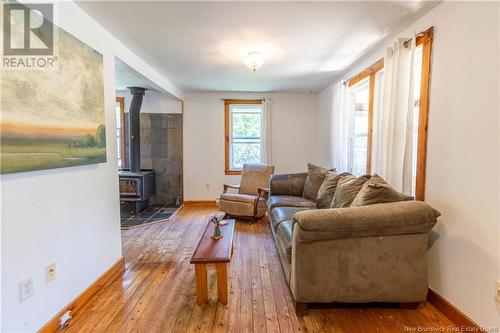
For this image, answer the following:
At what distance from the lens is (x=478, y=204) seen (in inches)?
66.3

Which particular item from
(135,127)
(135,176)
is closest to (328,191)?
(135,176)

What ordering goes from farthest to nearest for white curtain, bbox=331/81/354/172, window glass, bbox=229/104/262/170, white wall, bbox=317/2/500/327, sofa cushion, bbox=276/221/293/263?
window glass, bbox=229/104/262/170 < white curtain, bbox=331/81/354/172 < sofa cushion, bbox=276/221/293/263 < white wall, bbox=317/2/500/327

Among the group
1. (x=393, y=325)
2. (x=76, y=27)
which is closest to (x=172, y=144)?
(x=76, y=27)

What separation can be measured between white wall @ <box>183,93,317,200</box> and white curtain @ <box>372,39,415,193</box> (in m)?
2.96

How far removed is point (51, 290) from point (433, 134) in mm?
2931

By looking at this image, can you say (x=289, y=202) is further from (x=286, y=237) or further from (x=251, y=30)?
(x=251, y=30)

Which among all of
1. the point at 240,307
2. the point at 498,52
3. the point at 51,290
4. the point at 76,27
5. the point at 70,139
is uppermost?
the point at 76,27

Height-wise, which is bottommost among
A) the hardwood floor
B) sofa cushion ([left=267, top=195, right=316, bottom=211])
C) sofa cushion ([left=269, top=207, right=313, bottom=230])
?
the hardwood floor

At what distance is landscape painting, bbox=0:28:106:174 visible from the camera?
1438 mm

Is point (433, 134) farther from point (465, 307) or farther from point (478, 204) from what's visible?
point (465, 307)

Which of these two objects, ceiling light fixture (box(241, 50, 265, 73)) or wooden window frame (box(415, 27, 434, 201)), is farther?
ceiling light fixture (box(241, 50, 265, 73))

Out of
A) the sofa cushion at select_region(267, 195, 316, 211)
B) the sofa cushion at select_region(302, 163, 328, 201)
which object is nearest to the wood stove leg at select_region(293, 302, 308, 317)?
the sofa cushion at select_region(267, 195, 316, 211)

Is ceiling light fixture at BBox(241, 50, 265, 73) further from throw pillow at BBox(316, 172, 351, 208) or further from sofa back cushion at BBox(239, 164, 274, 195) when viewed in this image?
sofa back cushion at BBox(239, 164, 274, 195)

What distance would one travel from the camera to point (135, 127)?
16.2 ft
